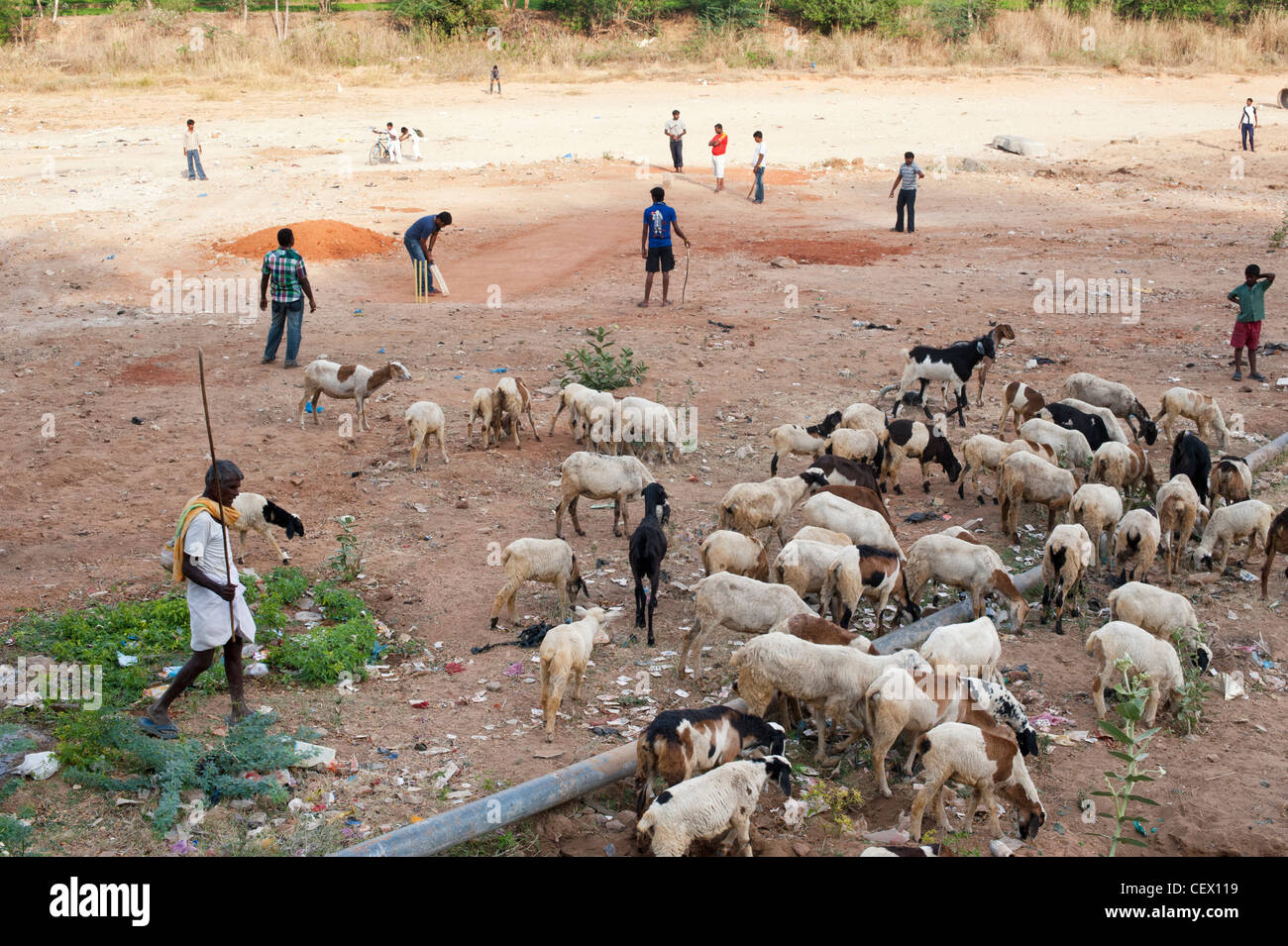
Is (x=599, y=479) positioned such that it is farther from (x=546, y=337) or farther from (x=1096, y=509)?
(x=546, y=337)

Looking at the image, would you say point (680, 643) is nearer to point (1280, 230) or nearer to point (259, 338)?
point (259, 338)

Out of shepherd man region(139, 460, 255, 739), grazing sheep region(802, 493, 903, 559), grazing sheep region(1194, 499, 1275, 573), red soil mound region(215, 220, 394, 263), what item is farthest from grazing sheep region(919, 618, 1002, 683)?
red soil mound region(215, 220, 394, 263)

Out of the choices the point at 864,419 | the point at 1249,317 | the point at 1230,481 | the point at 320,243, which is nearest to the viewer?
the point at 1230,481

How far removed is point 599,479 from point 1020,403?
507cm

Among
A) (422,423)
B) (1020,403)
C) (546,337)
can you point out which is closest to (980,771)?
(422,423)

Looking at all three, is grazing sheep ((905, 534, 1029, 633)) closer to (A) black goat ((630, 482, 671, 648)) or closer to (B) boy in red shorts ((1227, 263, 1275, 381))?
(A) black goat ((630, 482, 671, 648))

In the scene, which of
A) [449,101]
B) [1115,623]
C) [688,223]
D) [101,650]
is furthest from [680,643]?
[449,101]

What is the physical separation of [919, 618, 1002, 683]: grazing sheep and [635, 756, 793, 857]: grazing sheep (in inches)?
62.1

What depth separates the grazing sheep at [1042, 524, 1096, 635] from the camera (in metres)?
8.16

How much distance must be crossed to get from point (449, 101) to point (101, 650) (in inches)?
1138

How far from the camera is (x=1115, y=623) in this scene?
7.08m

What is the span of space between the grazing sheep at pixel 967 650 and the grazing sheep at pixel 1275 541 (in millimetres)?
2914

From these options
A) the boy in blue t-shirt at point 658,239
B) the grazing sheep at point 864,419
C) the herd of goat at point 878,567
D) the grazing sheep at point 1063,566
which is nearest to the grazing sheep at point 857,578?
the herd of goat at point 878,567

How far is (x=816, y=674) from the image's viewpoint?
6527 millimetres
